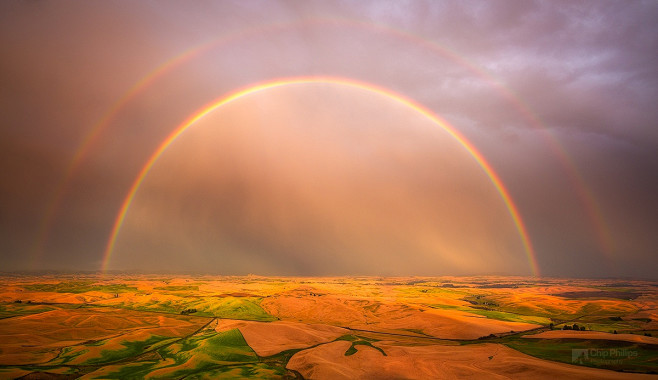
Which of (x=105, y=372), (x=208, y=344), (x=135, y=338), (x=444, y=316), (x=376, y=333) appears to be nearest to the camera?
(x=105, y=372)

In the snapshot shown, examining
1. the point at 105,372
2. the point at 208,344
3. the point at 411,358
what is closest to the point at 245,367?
the point at 208,344

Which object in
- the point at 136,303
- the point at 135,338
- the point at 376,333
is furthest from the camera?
the point at 136,303

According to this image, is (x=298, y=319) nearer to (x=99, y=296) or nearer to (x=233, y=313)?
(x=233, y=313)

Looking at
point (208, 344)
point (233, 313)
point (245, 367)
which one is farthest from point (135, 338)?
point (233, 313)

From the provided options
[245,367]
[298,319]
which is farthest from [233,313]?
[245,367]

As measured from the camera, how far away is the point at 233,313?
148000 millimetres

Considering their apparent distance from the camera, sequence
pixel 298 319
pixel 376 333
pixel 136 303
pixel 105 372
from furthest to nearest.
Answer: pixel 136 303
pixel 298 319
pixel 376 333
pixel 105 372

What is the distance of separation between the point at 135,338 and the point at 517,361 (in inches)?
3895

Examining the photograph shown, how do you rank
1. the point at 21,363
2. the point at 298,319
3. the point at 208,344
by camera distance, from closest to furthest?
the point at 21,363 → the point at 208,344 → the point at 298,319

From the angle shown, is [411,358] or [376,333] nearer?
[411,358]

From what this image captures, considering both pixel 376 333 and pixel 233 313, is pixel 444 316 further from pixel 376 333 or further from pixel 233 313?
pixel 233 313

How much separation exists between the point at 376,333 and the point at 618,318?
103905 millimetres

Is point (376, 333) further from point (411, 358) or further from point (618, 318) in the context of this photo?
point (618, 318)

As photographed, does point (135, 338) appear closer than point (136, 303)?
Yes
